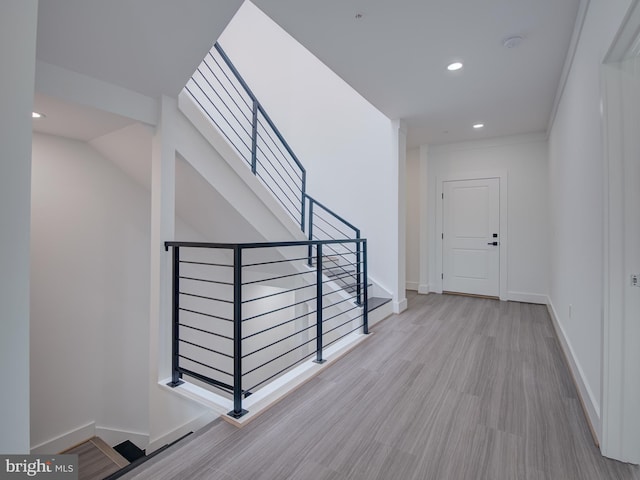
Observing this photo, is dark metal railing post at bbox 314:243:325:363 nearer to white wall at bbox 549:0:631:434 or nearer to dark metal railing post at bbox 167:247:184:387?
dark metal railing post at bbox 167:247:184:387

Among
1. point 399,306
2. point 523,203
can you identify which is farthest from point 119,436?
point 523,203

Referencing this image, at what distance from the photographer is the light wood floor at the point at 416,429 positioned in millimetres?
1533

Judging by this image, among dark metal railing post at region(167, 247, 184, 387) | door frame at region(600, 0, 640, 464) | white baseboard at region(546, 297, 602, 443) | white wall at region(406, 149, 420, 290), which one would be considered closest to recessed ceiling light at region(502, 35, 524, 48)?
door frame at region(600, 0, 640, 464)

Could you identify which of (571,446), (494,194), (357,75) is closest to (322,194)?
(357,75)

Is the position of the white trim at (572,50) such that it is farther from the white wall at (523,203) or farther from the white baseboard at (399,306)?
the white baseboard at (399,306)

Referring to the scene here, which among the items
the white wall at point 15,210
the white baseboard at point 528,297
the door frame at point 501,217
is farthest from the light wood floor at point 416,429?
the door frame at point 501,217

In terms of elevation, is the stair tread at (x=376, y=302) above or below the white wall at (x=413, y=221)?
below

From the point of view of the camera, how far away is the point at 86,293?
3293 millimetres

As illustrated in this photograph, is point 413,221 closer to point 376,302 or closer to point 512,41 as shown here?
point 376,302

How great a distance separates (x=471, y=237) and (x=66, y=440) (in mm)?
5754

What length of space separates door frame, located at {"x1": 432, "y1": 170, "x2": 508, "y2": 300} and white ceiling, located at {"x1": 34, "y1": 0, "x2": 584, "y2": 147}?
1823 millimetres

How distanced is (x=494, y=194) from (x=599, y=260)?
3.61 meters

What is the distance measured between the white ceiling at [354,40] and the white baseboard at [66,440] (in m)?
2.91

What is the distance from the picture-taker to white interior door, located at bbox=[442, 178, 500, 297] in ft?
16.7
